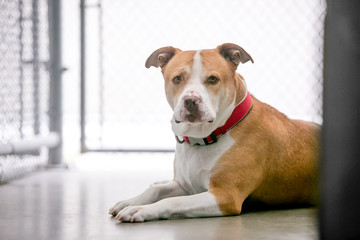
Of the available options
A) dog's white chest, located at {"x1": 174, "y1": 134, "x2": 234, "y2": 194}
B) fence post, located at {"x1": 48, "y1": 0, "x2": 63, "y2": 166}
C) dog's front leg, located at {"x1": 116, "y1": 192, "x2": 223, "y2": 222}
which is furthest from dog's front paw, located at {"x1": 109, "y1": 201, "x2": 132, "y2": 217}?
fence post, located at {"x1": 48, "y1": 0, "x2": 63, "y2": 166}

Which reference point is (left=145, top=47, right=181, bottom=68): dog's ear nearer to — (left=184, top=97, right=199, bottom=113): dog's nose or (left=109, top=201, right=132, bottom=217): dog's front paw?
(left=184, top=97, right=199, bottom=113): dog's nose

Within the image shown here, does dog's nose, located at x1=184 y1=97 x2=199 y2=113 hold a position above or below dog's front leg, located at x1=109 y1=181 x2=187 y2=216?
above

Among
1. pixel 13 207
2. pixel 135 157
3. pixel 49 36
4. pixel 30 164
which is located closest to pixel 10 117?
pixel 30 164

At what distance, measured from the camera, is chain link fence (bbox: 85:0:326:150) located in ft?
15.7

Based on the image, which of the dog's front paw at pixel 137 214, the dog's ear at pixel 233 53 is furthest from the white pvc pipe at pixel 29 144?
the dog's ear at pixel 233 53

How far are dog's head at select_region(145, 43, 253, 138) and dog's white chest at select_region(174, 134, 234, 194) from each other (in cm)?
7

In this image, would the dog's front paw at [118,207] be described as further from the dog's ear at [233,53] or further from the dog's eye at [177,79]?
the dog's ear at [233,53]

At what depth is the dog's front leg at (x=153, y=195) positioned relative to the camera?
232 cm

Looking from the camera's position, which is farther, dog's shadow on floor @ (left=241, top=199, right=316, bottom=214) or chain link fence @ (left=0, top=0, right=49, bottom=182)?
chain link fence @ (left=0, top=0, right=49, bottom=182)

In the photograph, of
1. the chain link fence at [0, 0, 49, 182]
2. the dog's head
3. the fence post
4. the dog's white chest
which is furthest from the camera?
the fence post

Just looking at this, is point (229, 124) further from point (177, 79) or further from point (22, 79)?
point (22, 79)

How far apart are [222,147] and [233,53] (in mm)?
430

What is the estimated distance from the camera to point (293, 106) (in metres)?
4.98

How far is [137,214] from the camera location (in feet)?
6.86
